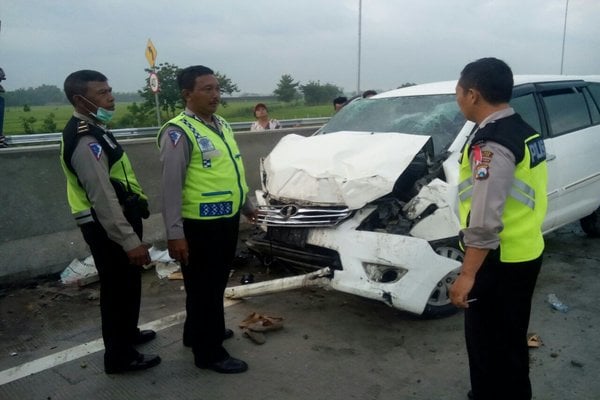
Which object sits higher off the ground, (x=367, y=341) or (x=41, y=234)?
(x=41, y=234)

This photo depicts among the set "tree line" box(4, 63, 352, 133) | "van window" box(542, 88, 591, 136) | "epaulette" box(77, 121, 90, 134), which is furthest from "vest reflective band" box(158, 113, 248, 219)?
"tree line" box(4, 63, 352, 133)

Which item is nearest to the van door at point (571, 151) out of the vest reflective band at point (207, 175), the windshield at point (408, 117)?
the windshield at point (408, 117)

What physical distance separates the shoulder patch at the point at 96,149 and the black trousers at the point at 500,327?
213 centimetres

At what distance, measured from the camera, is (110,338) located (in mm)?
3203

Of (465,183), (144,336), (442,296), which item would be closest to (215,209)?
(144,336)

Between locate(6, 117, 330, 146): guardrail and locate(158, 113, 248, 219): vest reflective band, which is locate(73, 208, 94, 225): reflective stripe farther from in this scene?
locate(6, 117, 330, 146): guardrail

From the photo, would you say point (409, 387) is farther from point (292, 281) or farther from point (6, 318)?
point (6, 318)

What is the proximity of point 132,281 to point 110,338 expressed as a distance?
0.37 meters

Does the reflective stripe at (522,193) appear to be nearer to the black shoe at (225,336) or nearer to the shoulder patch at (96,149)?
the shoulder patch at (96,149)

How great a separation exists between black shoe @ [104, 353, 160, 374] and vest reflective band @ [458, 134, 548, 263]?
2.19m

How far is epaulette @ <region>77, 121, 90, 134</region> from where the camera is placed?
2902mm

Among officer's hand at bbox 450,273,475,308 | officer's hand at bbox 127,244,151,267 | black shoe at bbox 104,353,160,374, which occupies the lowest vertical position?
black shoe at bbox 104,353,160,374

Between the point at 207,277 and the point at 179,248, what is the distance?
36cm

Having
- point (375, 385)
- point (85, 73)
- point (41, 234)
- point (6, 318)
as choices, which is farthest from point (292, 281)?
point (41, 234)
